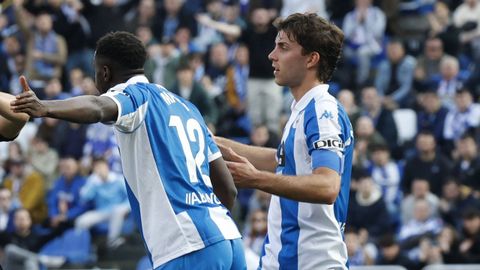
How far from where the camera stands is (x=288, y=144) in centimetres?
724

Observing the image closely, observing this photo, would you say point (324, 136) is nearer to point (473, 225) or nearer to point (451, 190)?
point (473, 225)

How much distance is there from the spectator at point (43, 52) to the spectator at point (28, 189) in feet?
8.55

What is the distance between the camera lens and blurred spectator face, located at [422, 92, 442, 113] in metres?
17.6

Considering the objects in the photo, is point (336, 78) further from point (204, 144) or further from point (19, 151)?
point (204, 144)

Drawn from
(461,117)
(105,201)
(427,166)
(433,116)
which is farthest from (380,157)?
(105,201)

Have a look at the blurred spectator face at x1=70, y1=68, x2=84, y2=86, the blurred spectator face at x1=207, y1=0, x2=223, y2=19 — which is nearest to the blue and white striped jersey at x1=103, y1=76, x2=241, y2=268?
the blurred spectator face at x1=70, y1=68, x2=84, y2=86

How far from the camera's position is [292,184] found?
6.68m

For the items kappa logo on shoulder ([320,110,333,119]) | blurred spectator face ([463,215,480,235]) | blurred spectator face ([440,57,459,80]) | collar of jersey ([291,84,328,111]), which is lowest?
blurred spectator face ([463,215,480,235])

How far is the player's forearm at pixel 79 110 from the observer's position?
20.5ft

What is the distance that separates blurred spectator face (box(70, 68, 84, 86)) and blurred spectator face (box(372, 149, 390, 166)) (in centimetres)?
525

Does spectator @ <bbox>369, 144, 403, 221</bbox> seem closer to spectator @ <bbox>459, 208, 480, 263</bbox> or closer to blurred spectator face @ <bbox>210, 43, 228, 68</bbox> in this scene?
spectator @ <bbox>459, 208, 480, 263</bbox>

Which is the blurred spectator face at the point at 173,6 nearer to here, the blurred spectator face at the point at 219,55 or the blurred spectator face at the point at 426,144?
the blurred spectator face at the point at 219,55

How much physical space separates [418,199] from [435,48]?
3.85 metres

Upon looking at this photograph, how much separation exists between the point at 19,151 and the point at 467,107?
6.79 metres
